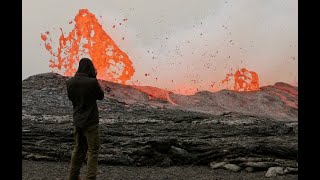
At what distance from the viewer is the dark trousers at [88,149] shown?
30.7 ft

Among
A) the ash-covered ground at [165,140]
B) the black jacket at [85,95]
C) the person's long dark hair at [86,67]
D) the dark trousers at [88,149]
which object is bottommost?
the ash-covered ground at [165,140]

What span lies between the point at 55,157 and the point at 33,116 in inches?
387

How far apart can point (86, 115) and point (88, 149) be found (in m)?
0.83

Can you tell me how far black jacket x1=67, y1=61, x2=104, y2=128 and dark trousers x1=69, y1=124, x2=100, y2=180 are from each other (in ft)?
0.66

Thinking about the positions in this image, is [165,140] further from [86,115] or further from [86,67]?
[86,67]

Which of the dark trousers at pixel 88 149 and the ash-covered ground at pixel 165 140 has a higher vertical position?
the dark trousers at pixel 88 149

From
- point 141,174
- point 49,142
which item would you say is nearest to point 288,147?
point 141,174

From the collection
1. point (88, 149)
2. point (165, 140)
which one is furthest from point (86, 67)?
point (165, 140)

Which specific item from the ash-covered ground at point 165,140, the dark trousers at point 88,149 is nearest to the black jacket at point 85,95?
the dark trousers at point 88,149

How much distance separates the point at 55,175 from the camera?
1234 cm

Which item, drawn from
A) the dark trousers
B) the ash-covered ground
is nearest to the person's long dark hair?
the dark trousers

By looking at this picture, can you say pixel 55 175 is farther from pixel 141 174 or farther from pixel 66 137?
pixel 66 137

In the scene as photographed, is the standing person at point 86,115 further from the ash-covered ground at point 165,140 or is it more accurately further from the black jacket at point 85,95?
the ash-covered ground at point 165,140
